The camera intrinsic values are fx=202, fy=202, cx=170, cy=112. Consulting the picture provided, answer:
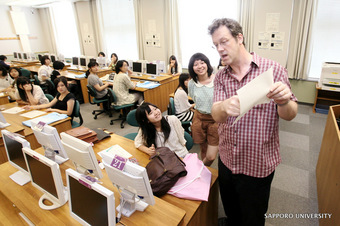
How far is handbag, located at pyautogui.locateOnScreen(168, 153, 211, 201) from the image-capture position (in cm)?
142

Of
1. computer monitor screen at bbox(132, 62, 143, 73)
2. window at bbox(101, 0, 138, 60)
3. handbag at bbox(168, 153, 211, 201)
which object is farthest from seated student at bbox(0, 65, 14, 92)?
handbag at bbox(168, 153, 211, 201)

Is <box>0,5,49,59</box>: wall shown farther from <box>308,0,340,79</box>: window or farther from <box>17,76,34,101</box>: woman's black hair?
<box>308,0,340,79</box>: window

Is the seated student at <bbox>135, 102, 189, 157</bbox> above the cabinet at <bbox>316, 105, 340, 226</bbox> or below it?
above

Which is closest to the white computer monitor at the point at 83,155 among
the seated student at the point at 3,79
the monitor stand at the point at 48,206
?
the monitor stand at the point at 48,206

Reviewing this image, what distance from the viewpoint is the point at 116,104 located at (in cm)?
441

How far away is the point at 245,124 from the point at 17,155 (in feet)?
5.91

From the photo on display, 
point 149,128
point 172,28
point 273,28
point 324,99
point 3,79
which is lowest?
point 324,99

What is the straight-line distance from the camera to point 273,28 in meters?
4.68

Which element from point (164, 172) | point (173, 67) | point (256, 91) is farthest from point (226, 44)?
point (173, 67)

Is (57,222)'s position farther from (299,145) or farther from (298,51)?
(298,51)

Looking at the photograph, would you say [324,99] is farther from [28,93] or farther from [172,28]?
[28,93]

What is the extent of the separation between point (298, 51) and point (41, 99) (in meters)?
5.36

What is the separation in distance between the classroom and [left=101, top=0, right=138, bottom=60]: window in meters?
0.04

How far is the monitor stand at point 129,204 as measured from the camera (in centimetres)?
124
